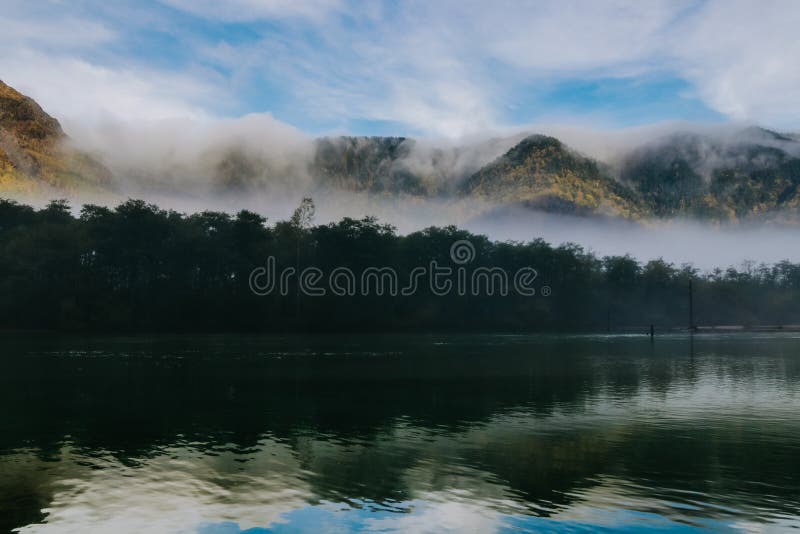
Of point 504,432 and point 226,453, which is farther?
point 504,432

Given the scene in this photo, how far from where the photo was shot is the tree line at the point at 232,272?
11525cm

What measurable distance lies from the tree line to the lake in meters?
76.0

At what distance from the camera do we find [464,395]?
3741 centimetres

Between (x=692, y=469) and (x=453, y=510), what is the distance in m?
8.10

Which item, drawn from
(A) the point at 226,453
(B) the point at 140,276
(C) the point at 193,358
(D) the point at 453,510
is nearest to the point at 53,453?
(A) the point at 226,453

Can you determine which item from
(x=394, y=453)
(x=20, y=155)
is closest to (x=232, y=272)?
(x=20, y=155)

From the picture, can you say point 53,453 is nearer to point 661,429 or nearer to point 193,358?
point 661,429

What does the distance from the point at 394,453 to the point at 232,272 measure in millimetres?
112104

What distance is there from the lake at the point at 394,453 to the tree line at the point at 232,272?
7596 cm

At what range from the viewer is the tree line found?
115 metres

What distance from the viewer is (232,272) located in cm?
13025

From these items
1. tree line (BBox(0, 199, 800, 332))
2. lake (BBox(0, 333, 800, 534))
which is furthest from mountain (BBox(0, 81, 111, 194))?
lake (BBox(0, 333, 800, 534))

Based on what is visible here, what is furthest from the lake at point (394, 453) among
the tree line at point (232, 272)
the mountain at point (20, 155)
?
the mountain at point (20, 155)

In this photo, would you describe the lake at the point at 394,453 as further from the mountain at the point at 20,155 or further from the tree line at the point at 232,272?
the mountain at the point at 20,155
